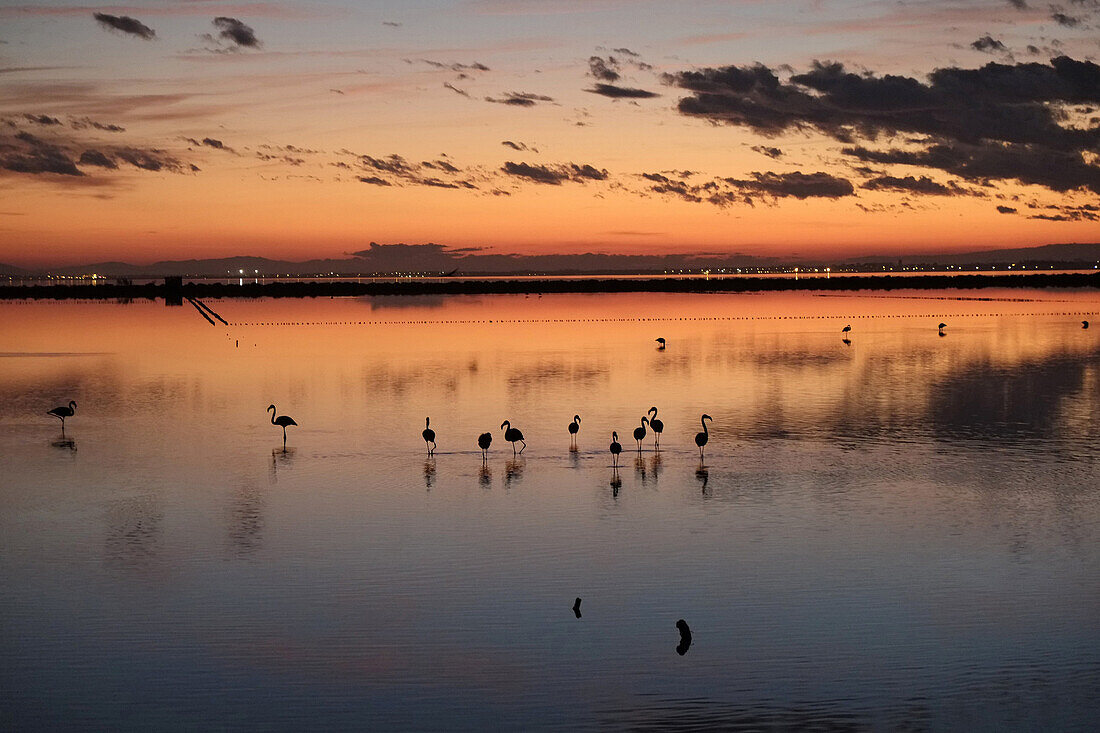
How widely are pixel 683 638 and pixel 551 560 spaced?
12.0 ft

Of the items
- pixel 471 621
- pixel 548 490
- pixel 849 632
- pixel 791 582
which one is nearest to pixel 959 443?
pixel 548 490

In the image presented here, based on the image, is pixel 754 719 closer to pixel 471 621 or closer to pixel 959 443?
pixel 471 621

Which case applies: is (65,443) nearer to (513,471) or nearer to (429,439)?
(429,439)

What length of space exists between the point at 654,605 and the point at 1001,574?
456 cm

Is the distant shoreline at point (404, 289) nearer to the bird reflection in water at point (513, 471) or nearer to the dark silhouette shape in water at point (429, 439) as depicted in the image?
the dark silhouette shape in water at point (429, 439)

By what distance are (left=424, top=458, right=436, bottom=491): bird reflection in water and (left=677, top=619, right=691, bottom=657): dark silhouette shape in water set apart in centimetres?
889

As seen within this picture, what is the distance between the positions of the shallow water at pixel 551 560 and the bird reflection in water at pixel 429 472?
0.96 feet

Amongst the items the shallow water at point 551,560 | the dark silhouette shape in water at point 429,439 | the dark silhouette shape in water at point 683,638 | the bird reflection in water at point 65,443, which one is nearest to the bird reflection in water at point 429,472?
the shallow water at point 551,560

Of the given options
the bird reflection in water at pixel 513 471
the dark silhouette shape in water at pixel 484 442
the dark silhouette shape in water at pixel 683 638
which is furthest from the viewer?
the dark silhouette shape in water at pixel 484 442

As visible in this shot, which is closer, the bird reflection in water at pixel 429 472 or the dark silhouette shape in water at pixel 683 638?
the dark silhouette shape in water at pixel 683 638

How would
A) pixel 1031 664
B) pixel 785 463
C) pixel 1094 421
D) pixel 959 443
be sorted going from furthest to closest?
1. pixel 1094 421
2. pixel 959 443
3. pixel 785 463
4. pixel 1031 664

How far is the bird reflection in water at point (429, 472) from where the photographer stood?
2170cm

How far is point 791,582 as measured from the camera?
589 inches

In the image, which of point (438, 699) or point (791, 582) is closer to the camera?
A: point (438, 699)
